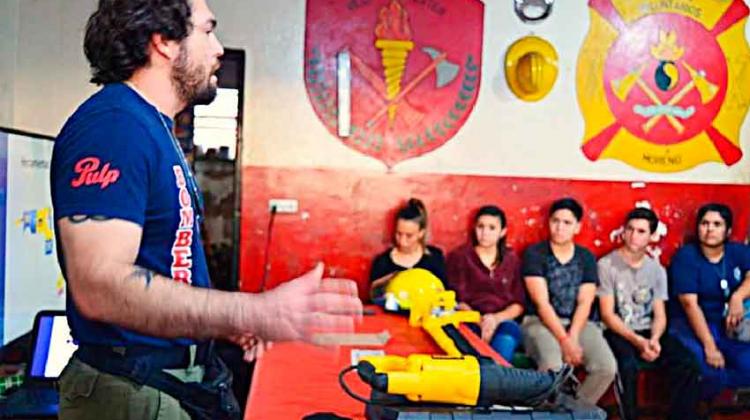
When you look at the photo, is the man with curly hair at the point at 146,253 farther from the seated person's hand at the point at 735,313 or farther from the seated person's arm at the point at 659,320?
the seated person's hand at the point at 735,313

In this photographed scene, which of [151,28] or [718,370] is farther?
[718,370]

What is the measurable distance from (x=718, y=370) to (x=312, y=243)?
2.22 meters

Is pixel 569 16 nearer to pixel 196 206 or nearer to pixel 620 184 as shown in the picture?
pixel 620 184

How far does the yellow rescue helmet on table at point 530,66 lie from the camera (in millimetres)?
4707

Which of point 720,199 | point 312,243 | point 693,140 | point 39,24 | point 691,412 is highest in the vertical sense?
point 39,24

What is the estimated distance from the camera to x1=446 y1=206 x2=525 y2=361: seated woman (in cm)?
455

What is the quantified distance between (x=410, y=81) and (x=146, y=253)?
11.1 ft

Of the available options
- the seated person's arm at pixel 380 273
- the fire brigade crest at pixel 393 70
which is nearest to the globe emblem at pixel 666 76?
the fire brigade crest at pixel 393 70

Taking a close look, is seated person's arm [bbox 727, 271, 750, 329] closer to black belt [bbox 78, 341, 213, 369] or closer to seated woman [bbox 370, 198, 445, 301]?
seated woman [bbox 370, 198, 445, 301]

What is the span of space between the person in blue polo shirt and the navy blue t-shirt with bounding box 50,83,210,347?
11.6 feet

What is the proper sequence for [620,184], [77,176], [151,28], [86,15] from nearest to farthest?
[77,176] < [151,28] < [86,15] < [620,184]

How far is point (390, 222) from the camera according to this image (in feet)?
15.6

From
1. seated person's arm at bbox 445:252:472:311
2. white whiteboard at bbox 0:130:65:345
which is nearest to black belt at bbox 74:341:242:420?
white whiteboard at bbox 0:130:65:345

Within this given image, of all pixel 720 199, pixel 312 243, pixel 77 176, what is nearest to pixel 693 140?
pixel 720 199
